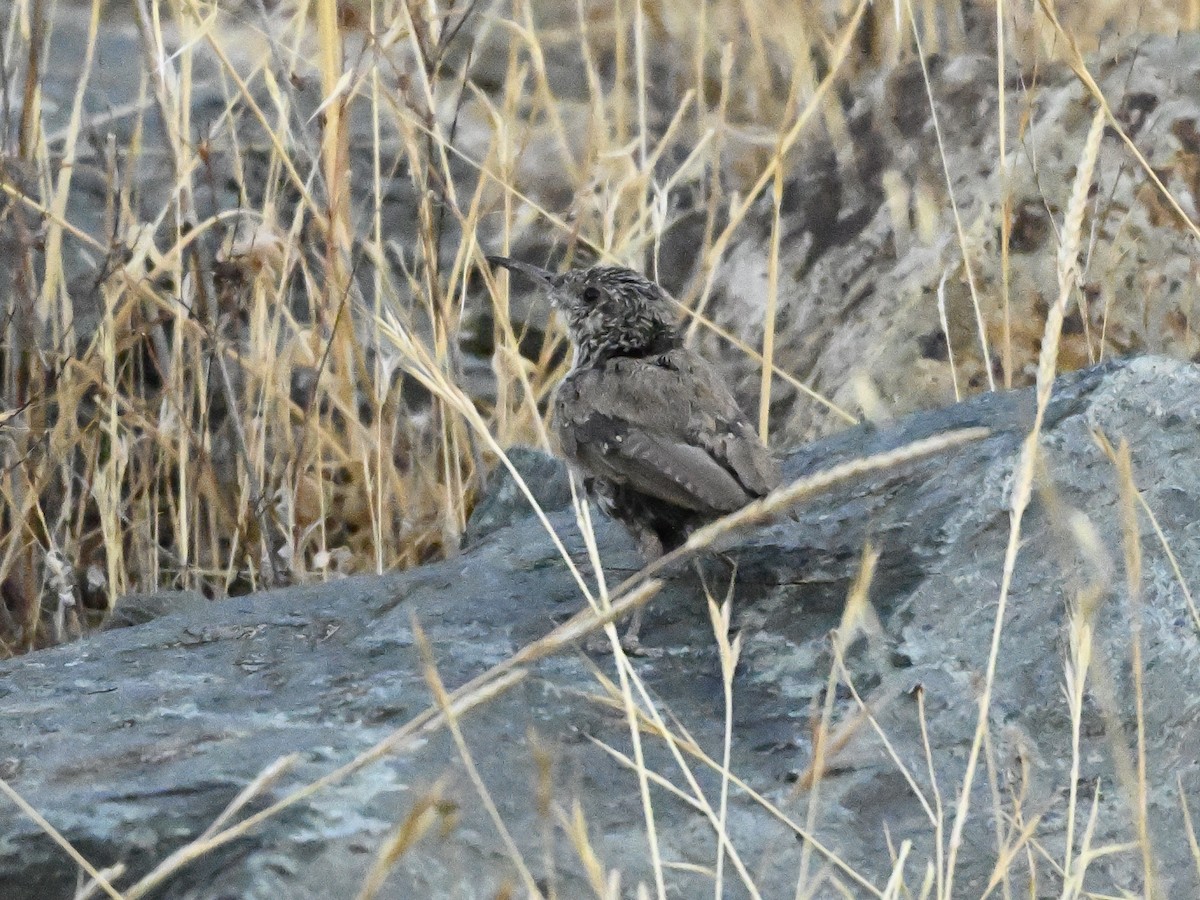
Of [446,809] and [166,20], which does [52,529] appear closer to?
[446,809]

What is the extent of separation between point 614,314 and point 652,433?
30.2 inches

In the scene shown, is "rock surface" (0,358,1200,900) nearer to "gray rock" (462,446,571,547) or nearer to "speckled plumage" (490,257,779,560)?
"speckled plumage" (490,257,779,560)

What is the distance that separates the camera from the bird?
12.4 feet

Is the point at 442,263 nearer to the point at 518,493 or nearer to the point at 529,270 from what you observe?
the point at 529,270

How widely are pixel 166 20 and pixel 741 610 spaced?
6.25m

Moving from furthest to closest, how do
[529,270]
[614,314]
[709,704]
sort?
[529,270] → [614,314] → [709,704]

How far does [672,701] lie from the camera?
10.6ft

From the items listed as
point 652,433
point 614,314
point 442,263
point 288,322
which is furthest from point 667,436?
point 442,263

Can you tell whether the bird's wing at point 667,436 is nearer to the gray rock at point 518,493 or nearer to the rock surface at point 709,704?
the rock surface at point 709,704

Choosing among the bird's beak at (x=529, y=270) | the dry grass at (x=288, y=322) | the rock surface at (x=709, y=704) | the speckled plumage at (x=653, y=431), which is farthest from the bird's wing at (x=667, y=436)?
the bird's beak at (x=529, y=270)

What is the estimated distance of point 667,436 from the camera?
12.7 feet

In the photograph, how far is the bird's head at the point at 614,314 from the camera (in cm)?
454

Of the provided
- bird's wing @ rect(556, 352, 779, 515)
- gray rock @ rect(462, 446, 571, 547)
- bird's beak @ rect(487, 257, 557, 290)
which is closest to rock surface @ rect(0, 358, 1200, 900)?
bird's wing @ rect(556, 352, 779, 515)

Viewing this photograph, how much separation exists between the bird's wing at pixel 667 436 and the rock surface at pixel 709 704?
0.19 meters
